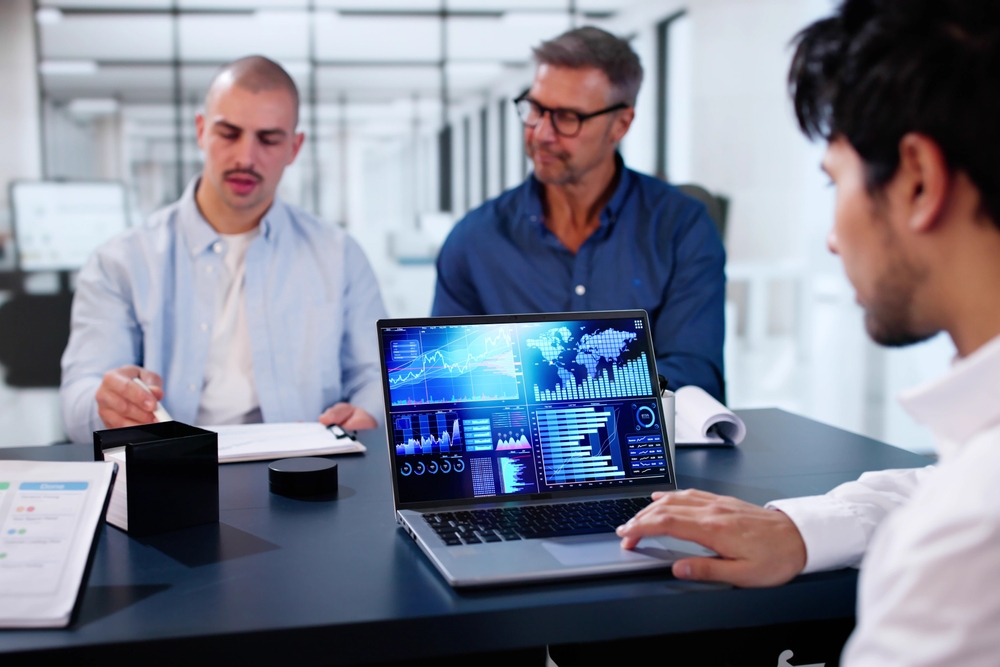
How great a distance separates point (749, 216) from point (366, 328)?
3.76 metres

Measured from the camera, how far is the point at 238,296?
227cm

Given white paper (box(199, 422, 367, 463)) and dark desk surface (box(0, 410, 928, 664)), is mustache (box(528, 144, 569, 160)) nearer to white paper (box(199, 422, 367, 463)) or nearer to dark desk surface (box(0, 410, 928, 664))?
white paper (box(199, 422, 367, 463))

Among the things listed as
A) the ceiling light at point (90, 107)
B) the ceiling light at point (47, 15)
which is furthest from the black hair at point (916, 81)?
the ceiling light at point (47, 15)

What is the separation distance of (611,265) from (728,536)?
4.32ft

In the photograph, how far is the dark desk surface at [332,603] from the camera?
80cm

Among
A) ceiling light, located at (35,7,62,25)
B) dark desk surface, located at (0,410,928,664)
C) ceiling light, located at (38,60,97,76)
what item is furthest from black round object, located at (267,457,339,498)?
ceiling light, located at (35,7,62,25)

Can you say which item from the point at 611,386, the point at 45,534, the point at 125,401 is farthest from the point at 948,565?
the point at 125,401

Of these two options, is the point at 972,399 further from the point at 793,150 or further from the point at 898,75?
the point at 793,150

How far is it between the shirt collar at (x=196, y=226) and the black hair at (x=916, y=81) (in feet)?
5.74

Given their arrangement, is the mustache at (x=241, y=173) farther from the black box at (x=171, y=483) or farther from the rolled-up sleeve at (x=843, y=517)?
the rolled-up sleeve at (x=843, y=517)

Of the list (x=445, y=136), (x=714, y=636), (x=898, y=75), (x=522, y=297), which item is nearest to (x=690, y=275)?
(x=522, y=297)

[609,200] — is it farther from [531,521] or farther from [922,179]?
A: [922,179]

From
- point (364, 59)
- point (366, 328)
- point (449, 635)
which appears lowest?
point (449, 635)

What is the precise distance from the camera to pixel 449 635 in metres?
0.84
